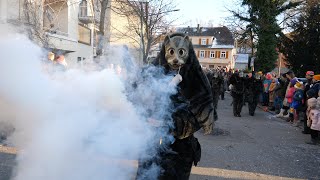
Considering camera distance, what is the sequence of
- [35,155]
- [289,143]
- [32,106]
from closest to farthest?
[32,106]
[35,155]
[289,143]

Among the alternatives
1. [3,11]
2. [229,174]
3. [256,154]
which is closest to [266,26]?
[256,154]

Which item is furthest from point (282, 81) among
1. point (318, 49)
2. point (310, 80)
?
point (318, 49)

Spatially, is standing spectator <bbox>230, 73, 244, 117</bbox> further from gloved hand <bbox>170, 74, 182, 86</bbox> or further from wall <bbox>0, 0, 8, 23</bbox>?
gloved hand <bbox>170, 74, 182, 86</bbox>

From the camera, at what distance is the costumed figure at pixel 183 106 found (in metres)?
3.04

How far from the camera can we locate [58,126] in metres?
2.31

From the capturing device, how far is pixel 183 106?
308 cm

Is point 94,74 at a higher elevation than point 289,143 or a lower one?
higher

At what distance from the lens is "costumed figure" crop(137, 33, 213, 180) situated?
3.04 meters

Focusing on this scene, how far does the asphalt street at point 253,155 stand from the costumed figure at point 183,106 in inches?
117

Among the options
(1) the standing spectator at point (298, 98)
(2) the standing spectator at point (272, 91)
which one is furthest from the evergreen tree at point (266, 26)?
(1) the standing spectator at point (298, 98)

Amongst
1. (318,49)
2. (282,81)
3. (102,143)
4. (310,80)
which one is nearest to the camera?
(102,143)

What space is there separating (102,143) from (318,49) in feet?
63.0

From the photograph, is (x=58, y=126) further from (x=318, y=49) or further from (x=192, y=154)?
(x=318, y=49)

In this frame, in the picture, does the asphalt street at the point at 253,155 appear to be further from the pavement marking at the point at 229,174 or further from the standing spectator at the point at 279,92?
the standing spectator at the point at 279,92
